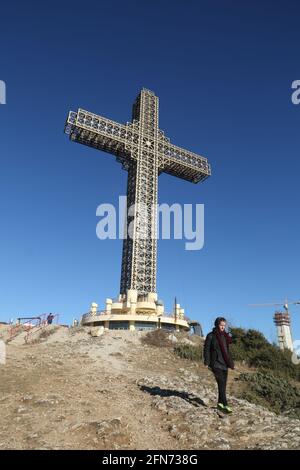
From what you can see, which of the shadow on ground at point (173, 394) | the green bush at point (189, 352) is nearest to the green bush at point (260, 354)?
the green bush at point (189, 352)

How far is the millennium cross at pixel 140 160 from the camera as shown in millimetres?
35875

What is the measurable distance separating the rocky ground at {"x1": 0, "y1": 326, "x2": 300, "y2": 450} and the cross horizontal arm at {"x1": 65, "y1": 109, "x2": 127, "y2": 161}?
26.6m

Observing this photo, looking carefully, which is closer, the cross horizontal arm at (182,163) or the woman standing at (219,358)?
the woman standing at (219,358)

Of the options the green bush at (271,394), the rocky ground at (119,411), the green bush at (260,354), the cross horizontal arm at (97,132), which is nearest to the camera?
the rocky ground at (119,411)

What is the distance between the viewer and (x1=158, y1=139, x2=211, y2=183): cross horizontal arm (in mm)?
41625

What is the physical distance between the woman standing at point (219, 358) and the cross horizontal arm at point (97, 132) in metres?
32.6

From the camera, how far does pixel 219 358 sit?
332 inches

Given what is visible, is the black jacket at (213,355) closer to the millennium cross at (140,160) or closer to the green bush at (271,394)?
the green bush at (271,394)

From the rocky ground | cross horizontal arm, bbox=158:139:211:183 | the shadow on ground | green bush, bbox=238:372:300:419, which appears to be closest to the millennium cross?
cross horizontal arm, bbox=158:139:211:183

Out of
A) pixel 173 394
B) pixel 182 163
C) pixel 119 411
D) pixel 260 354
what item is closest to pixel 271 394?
pixel 173 394

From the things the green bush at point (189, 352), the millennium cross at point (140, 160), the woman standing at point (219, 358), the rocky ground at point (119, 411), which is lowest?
the rocky ground at point (119, 411)

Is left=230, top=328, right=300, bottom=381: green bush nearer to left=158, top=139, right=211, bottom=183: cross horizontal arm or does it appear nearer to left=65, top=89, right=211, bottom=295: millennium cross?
left=65, top=89, right=211, bottom=295: millennium cross
